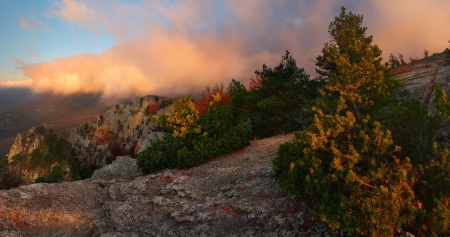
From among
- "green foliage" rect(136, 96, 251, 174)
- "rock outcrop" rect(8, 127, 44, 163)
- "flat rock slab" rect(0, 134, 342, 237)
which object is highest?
"rock outcrop" rect(8, 127, 44, 163)

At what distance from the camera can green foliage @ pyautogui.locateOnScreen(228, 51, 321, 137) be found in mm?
28375

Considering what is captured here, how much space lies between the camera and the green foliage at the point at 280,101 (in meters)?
28.4

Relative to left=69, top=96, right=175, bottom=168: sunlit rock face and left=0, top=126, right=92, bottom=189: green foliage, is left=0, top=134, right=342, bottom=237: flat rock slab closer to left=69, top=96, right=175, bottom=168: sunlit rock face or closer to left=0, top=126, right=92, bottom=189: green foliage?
left=0, top=126, right=92, bottom=189: green foliage

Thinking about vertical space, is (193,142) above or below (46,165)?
below

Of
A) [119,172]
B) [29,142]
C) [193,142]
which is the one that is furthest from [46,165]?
[193,142]

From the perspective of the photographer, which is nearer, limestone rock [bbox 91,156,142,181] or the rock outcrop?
limestone rock [bbox 91,156,142,181]

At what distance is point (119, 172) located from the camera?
2277 cm

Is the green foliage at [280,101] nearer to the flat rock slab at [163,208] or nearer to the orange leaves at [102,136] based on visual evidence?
the flat rock slab at [163,208]

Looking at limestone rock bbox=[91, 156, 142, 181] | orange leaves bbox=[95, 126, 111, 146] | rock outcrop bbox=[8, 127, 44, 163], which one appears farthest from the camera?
orange leaves bbox=[95, 126, 111, 146]

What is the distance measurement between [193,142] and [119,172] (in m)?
7.32

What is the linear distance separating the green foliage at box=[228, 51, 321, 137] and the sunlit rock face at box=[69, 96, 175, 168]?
5003 centimetres

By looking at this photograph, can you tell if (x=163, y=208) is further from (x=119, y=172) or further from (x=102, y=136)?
(x=102, y=136)

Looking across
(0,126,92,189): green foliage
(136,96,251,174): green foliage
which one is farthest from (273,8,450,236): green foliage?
(0,126,92,189): green foliage

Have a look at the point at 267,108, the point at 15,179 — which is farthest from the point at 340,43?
the point at 15,179
